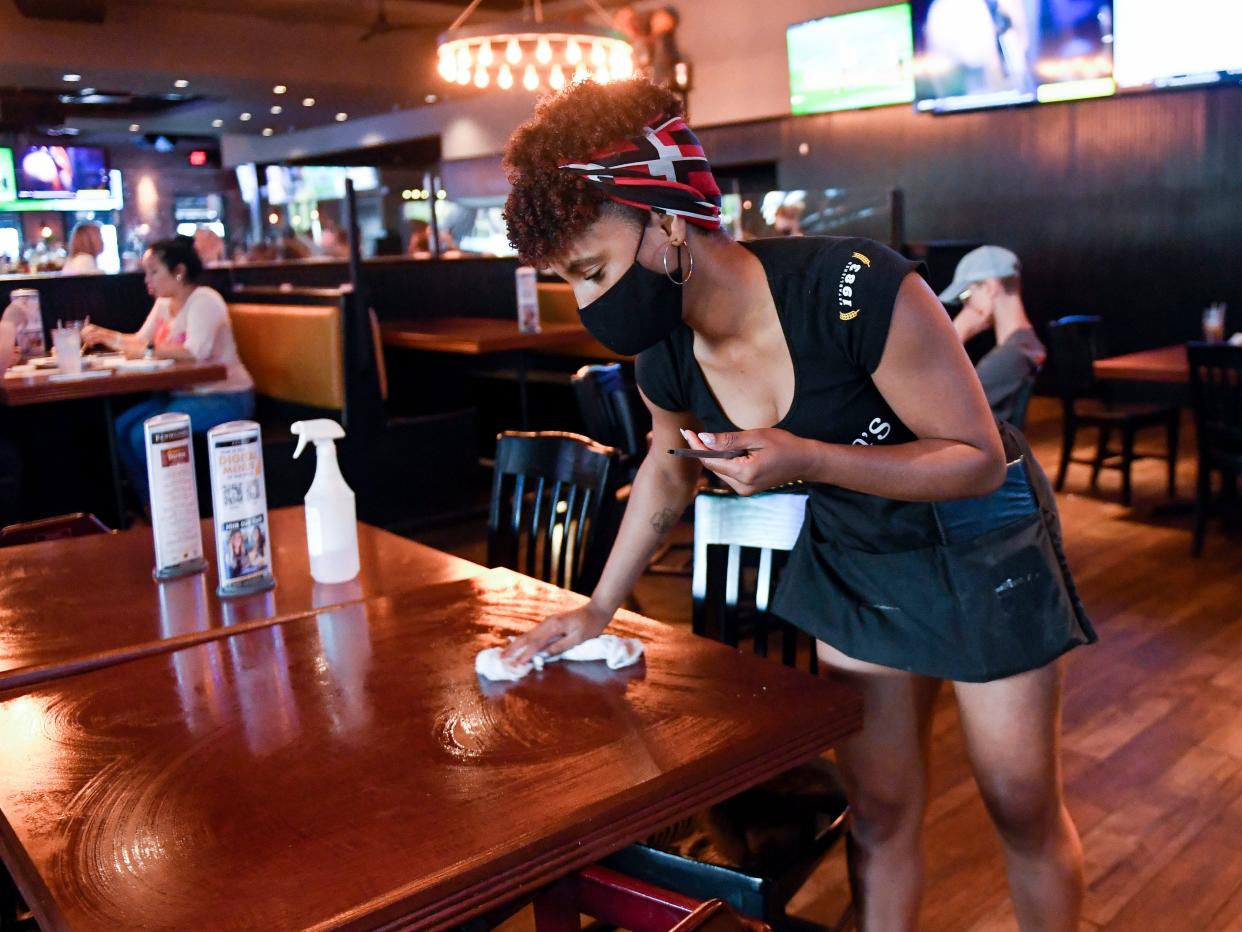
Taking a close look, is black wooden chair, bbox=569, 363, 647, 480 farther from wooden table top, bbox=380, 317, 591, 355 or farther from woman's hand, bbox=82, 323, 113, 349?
woman's hand, bbox=82, 323, 113, 349

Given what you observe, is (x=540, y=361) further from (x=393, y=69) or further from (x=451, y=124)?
(x=451, y=124)

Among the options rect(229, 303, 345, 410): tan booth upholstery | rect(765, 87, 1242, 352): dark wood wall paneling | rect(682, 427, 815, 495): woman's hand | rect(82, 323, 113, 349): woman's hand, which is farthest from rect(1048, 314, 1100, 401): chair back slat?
rect(682, 427, 815, 495): woman's hand

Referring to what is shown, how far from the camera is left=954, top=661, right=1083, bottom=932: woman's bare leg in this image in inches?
54.6

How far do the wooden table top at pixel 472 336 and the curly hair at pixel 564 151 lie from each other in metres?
3.68

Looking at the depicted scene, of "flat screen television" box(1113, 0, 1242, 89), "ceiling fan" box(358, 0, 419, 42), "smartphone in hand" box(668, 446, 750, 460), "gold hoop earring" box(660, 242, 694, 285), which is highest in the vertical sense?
"ceiling fan" box(358, 0, 419, 42)

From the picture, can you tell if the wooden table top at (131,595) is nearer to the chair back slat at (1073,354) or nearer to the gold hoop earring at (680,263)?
the gold hoop earring at (680,263)

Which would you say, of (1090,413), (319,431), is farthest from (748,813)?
(1090,413)

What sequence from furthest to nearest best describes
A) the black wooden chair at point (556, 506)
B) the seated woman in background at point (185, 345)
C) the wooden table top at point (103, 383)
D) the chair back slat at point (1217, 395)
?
the seated woman in background at point (185, 345)
the wooden table top at point (103, 383)
the chair back slat at point (1217, 395)
the black wooden chair at point (556, 506)

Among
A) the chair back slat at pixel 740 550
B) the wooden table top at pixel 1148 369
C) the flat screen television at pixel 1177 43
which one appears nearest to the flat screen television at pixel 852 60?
the flat screen television at pixel 1177 43

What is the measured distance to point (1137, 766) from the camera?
2701 mm

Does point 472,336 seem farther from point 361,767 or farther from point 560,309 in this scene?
point 361,767

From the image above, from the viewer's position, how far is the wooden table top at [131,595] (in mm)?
1541

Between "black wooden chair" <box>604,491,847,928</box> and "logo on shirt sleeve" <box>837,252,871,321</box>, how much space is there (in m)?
0.54

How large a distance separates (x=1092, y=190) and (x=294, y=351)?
550 centimetres
